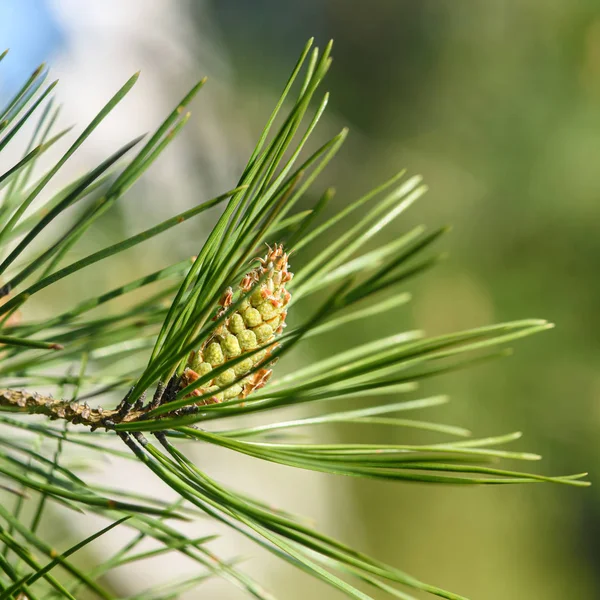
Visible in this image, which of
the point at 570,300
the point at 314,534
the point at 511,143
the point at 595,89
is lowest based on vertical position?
the point at 314,534

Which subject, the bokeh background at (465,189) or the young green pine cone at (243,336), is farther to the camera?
the bokeh background at (465,189)

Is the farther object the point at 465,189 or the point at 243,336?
the point at 465,189

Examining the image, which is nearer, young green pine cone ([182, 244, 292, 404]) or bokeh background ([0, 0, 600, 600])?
young green pine cone ([182, 244, 292, 404])

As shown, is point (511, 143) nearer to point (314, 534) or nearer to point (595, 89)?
point (595, 89)

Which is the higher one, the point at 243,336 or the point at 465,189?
the point at 465,189

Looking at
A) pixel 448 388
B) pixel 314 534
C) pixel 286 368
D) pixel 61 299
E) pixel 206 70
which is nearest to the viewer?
pixel 314 534

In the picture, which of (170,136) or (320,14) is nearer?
(170,136)

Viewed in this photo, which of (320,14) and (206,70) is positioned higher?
(320,14)

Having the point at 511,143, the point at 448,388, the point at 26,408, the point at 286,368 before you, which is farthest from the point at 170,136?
the point at 511,143
